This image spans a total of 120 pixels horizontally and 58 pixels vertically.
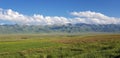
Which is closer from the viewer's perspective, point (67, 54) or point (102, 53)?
point (102, 53)

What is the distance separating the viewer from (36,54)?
60.3 meters

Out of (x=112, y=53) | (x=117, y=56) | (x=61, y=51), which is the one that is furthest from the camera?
(x=61, y=51)

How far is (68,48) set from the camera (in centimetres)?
6444

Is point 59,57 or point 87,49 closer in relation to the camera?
point 59,57

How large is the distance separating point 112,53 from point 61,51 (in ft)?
45.4

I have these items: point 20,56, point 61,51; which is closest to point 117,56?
point 61,51

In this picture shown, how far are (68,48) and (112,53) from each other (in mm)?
14624

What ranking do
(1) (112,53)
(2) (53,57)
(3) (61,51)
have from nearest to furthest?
(1) (112,53) → (2) (53,57) → (3) (61,51)

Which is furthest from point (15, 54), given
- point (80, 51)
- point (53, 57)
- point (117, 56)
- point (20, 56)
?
point (117, 56)

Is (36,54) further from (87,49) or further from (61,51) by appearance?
(87,49)

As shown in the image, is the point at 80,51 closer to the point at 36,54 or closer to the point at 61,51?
the point at 61,51

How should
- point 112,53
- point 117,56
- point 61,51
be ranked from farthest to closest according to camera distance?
point 61,51, point 112,53, point 117,56

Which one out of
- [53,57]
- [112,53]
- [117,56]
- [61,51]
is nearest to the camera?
[117,56]

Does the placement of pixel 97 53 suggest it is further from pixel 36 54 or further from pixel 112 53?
pixel 36 54
